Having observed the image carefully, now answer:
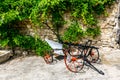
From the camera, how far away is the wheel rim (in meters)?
8.04

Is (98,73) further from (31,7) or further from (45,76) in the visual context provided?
(31,7)

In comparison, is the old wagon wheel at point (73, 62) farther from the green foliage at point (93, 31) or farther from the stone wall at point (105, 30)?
the stone wall at point (105, 30)

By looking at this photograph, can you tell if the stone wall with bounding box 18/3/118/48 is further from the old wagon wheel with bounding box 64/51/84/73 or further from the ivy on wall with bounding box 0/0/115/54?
the old wagon wheel with bounding box 64/51/84/73

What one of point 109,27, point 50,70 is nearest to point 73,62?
point 50,70

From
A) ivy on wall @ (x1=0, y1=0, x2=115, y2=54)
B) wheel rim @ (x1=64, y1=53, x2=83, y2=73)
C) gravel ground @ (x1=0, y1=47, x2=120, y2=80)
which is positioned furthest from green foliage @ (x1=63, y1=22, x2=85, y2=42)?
wheel rim @ (x1=64, y1=53, x2=83, y2=73)

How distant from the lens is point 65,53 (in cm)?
823

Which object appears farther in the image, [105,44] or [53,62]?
[105,44]

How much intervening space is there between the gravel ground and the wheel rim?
0.15 meters

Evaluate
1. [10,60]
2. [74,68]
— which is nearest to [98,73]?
[74,68]

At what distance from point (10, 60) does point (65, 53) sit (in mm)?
2031

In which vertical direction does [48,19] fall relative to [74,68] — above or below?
above

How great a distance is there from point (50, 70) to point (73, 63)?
70 cm

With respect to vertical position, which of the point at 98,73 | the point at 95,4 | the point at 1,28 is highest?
the point at 95,4

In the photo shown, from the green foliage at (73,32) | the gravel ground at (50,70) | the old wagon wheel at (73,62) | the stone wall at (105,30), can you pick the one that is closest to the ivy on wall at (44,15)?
the green foliage at (73,32)
